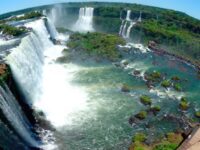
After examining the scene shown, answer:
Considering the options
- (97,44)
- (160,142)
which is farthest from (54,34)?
(160,142)

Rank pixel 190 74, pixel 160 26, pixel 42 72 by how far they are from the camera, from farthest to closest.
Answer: pixel 160 26
pixel 190 74
pixel 42 72

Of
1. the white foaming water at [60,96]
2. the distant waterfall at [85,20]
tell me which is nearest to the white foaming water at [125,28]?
the distant waterfall at [85,20]

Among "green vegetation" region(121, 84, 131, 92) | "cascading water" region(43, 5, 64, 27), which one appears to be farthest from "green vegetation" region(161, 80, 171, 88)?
"cascading water" region(43, 5, 64, 27)

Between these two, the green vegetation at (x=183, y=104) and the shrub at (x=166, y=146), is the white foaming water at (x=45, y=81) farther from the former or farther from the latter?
the green vegetation at (x=183, y=104)

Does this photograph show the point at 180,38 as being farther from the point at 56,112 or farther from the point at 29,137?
the point at 29,137

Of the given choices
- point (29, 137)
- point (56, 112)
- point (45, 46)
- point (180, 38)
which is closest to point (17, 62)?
point (56, 112)

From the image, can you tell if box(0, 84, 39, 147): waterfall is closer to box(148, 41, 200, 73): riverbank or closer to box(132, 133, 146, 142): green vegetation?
box(132, 133, 146, 142): green vegetation
